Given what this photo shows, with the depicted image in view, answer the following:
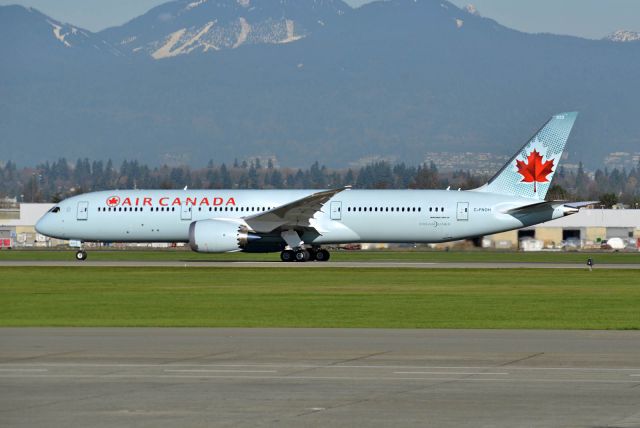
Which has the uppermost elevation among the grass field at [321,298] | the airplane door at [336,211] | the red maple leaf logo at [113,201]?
the red maple leaf logo at [113,201]

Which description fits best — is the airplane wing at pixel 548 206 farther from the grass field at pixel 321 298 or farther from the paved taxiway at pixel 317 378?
the paved taxiway at pixel 317 378

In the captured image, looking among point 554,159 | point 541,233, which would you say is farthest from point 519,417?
point 541,233

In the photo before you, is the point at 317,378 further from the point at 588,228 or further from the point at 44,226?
the point at 588,228

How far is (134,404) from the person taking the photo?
17.1 meters

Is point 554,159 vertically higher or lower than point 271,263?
higher

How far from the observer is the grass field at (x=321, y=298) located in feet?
100

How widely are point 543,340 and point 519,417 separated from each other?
31.4 feet

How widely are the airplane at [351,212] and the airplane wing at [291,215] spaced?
0.06m

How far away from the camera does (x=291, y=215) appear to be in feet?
206

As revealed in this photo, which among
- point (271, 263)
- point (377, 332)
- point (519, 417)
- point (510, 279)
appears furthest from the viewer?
point (271, 263)

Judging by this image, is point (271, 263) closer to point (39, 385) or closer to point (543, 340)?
point (543, 340)

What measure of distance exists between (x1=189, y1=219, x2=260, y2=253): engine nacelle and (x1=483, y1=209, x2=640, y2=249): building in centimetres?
5420

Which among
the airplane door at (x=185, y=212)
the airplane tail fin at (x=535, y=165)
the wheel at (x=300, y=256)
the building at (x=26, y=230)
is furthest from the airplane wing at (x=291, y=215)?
the building at (x=26, y=230)

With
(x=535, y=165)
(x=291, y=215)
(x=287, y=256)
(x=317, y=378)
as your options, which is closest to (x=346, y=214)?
(x=291, y=215)
